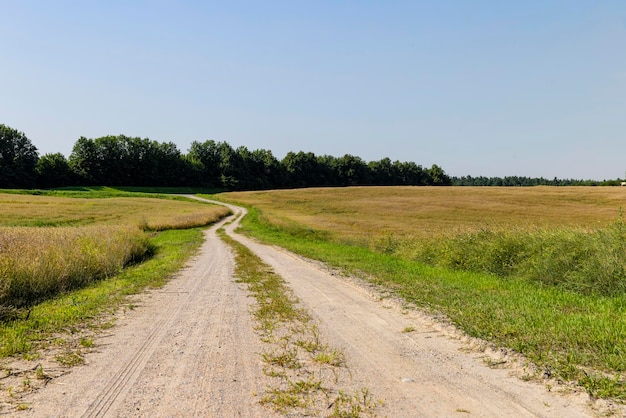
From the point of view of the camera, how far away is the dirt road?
477cm

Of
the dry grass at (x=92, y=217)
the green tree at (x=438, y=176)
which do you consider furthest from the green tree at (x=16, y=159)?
the green tree at (x=438, y=176)

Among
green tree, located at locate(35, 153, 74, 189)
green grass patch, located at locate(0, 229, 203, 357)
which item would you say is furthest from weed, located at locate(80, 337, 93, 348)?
green tree, located at locate(35, 153, 74, 189)

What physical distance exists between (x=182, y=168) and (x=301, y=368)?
137m

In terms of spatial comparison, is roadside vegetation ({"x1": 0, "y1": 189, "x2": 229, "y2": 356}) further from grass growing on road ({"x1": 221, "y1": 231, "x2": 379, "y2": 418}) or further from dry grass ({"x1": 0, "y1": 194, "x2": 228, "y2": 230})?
dry grass ({"x1": 0, "y1": 194, "x2": 228, "y2": 230})

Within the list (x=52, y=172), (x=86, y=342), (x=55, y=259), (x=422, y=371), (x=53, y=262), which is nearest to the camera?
(x=422, y=371)

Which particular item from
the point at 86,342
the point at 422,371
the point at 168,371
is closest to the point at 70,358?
the point at 86,342

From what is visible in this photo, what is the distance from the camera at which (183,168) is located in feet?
447

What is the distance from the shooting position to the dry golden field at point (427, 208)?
48156 millimetres

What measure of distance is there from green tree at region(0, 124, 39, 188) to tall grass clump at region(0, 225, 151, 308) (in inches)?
3934

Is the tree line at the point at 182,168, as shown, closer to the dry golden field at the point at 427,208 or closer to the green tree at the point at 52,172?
the green tree at the point at 52,172

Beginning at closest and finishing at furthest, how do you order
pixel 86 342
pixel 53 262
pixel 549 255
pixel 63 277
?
1. pixel 86 342
2. pixel 63 277
3. pixel 53 262
4. pixel 549 255

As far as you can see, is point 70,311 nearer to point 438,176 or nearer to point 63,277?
point 63,277

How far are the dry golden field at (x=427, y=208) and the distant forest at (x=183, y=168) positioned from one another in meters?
46.0

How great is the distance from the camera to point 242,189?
5458 inches
